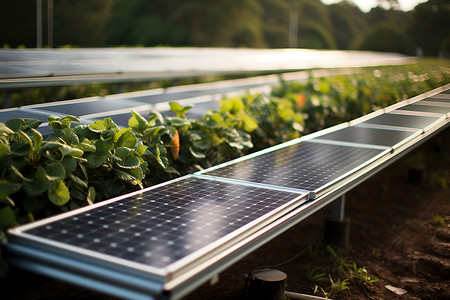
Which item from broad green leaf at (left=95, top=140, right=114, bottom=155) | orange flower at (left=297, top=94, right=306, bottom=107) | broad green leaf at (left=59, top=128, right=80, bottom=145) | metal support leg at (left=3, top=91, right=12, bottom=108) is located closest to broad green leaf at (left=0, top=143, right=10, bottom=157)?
broad green leaf at (left=59, top=128, right=80, bottom=145)

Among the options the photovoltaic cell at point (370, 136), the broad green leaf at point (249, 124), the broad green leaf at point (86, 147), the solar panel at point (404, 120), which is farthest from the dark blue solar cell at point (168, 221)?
the solar panel at point (404, 120)

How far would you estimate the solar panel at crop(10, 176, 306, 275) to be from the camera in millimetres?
1844

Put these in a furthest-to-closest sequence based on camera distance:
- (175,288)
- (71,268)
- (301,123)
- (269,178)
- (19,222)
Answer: (301,123) < (269,178) < (19,222) < (71,268) < (175,288)

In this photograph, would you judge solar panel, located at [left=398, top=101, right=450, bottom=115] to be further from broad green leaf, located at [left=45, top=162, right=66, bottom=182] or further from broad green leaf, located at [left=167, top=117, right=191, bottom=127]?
broad green leaf, located at [left=45, top=162, right=66, bottom=182]

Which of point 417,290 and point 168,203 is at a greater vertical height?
point 168,203

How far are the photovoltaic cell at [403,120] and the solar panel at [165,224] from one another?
8.39 feet

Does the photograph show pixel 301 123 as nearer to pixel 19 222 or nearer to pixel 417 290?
pixel 417 290

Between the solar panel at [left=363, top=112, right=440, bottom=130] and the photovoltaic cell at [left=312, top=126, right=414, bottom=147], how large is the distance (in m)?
0.30

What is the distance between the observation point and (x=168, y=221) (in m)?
2.23

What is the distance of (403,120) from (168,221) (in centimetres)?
354

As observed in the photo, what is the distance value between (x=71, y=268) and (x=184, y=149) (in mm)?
2078

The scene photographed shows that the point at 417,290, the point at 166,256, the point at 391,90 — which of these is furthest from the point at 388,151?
the point at 391,90

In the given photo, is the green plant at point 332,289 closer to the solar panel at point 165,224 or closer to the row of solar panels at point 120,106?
the solar panel at point 165,224

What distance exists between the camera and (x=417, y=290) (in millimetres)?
4059
